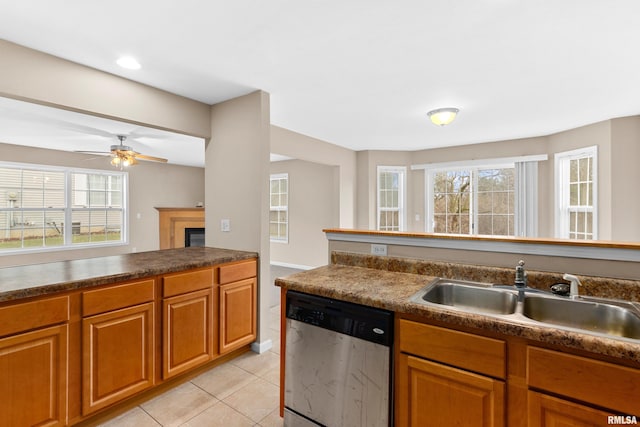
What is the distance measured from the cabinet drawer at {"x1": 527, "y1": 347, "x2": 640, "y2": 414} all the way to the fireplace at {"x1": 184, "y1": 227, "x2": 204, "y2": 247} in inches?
286

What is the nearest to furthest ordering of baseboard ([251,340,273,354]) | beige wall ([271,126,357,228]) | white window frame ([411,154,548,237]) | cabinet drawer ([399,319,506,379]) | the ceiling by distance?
cabinet drawer ([399,319,506,379])
the ceiling
baseboard ([251,340,273,354])
beige wall ([271,126,357,228])
white window frame ([411,154,548,237])

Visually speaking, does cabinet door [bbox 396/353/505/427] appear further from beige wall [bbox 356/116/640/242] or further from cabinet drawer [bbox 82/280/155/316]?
beige wall [bbox 356/116/640/242]

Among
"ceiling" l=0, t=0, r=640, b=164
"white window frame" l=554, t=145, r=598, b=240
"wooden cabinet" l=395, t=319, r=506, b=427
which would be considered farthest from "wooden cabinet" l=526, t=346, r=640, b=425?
"white window frame" l=554, t=145, r=598, b=240

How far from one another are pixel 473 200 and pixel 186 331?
5.17 m

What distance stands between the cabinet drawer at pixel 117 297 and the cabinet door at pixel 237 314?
62cm

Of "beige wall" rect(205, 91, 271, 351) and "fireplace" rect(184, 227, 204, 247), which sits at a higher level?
"beige wall" rect(205, 91, 271, 351)

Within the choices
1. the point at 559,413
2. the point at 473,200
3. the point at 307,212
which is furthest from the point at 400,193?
the point at 559,413

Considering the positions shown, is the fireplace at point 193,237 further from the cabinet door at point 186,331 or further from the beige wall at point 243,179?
the cabinet door at point 186,331

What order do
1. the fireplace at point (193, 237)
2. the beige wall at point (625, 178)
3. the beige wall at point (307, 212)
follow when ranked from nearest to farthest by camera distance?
the beige wall at point (625, 178), the beige wall at point (307, 212), the fireplace at point (193, 237)

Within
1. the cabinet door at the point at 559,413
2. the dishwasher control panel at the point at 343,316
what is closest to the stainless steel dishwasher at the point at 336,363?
the dishwasher control panel at the point at 343,316

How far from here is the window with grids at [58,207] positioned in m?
5.20

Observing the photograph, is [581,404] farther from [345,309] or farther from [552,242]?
[345,309]

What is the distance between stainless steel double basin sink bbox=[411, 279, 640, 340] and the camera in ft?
4.42

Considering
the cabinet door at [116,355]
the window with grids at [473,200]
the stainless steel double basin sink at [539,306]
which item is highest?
the window with grids at [473,200]
